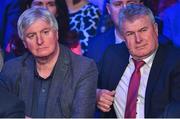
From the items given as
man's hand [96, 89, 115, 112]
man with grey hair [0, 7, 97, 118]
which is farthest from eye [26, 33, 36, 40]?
man's hand [96, 89, 115, 112]

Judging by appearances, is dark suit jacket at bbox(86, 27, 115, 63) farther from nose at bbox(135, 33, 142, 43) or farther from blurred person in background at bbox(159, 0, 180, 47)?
nose at bbox(135, 33, 142, 43)

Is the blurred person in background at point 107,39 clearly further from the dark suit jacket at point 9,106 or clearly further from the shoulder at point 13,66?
the dark suit jacket at point 9,106

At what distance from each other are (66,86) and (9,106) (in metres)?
0.96

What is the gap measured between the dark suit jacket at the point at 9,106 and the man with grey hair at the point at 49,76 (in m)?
0.83

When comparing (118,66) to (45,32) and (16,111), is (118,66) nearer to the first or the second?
(45,32)

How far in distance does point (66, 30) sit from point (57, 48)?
67cm

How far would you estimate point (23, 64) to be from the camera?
343 centimetres

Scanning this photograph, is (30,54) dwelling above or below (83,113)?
above

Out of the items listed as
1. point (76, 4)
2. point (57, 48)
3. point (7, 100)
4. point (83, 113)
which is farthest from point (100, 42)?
point (7, 100)

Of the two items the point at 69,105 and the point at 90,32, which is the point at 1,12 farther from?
the point at 69,105

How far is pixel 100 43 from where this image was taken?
13.5 feet

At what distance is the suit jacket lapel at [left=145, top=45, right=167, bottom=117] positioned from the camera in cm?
319

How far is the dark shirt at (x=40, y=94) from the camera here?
328cm

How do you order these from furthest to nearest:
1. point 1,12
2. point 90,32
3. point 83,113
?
point 1,12, point 90,32, point 83,113
